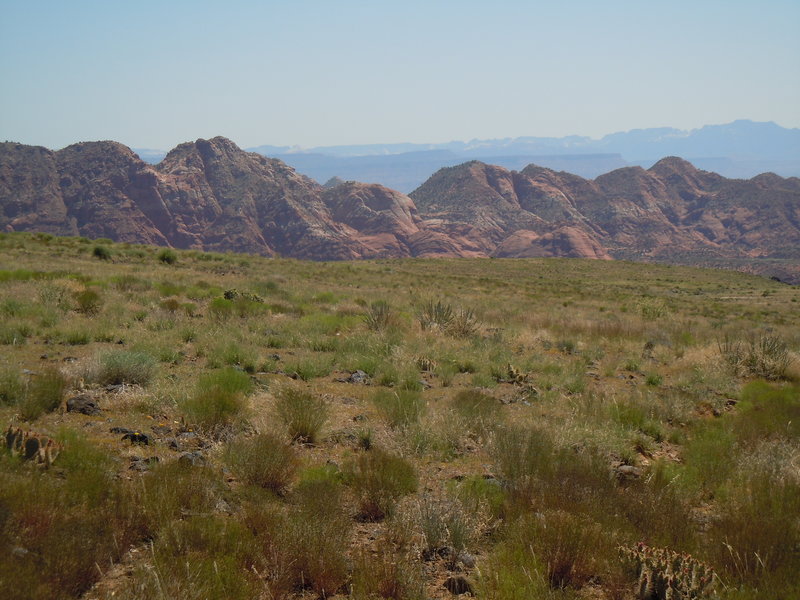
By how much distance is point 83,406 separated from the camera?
20.8 feet

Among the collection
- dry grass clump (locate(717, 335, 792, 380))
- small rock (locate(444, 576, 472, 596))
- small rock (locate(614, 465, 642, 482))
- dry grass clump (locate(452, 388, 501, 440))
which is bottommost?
dry grass clump (locate(717, 335, 792, 380))

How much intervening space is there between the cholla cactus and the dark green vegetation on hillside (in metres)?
0.02

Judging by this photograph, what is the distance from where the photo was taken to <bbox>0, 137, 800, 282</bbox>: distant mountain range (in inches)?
4405

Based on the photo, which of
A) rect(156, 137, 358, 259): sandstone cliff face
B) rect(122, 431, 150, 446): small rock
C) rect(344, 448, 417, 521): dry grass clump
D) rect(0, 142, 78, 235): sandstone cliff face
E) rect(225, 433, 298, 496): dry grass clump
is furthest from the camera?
rect(156, 137, 358, 259): sandstone cliff face

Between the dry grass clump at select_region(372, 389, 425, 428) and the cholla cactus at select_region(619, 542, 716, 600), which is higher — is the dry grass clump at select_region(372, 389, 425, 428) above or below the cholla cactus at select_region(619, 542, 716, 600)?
below

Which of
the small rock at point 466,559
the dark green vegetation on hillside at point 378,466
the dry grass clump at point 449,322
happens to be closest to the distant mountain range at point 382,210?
the dry grass clump at point 449,322

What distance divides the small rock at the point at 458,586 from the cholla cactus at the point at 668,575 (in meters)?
1.15

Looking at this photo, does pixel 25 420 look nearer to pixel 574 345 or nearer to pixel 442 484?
pixel 442 484

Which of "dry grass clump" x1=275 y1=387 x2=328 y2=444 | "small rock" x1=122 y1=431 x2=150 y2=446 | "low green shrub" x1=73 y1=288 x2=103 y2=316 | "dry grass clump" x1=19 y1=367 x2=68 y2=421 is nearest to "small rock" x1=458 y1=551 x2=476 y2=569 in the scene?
"dry grass clump" x1=275 y1=387 x2=328 y2=444

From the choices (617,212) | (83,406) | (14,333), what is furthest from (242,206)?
(83,406)

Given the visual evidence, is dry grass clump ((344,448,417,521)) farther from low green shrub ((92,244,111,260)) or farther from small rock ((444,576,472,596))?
A: low green shrub ((92,244,111,260))

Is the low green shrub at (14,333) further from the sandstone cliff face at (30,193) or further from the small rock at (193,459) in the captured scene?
the sandstone cliff face at (30,193)

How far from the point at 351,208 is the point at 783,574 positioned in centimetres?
13266

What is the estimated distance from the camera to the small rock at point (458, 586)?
12.6 ft
